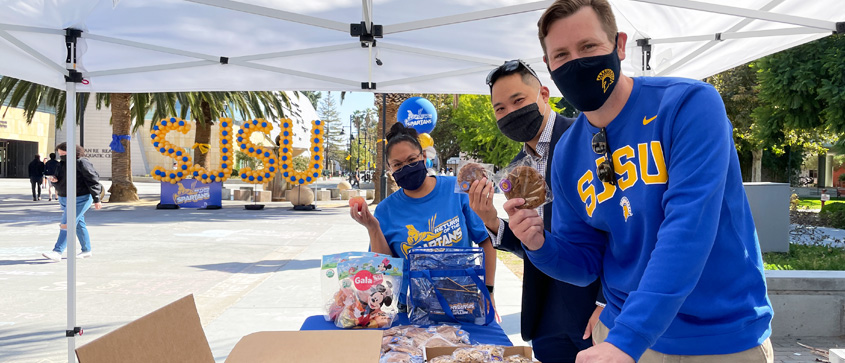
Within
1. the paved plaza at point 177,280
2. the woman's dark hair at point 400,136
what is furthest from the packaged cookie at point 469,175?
the paved plaza at point 177,280

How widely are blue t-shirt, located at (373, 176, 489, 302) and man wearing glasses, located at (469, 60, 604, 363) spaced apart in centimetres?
85

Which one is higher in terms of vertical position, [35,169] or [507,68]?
[507,68]

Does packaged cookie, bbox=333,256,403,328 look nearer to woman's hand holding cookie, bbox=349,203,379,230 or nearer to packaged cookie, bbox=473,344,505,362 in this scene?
woman's hand holding cookie, bbox=349,203,379,230

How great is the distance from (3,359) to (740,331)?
5454 mm

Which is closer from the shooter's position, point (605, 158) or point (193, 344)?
point (605, 158)

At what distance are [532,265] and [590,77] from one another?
3.42 ft

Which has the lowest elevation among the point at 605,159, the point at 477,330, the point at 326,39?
the point at 477,330

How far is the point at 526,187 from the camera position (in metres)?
1.70

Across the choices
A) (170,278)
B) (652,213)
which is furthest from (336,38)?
(170,278)

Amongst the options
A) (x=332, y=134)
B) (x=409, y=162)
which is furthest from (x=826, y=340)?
(x=332, y=134)

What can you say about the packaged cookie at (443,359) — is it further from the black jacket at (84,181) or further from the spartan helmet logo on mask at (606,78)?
the black jacket at (84,181)

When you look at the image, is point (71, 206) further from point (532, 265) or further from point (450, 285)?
point (532, 265)

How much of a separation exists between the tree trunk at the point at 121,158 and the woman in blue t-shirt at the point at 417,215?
21203 millimetres

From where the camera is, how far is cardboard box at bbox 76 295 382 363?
1.41m
